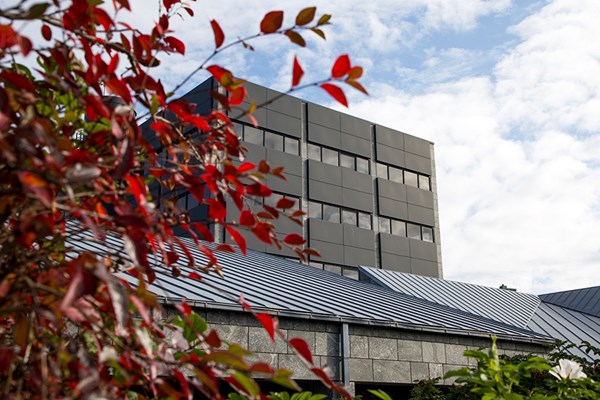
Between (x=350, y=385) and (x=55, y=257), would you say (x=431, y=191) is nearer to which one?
(x=350, y=385)

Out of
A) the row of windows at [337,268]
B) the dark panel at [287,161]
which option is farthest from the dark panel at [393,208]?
the dark panel at [287,161]

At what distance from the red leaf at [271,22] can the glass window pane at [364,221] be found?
3862 centimetres

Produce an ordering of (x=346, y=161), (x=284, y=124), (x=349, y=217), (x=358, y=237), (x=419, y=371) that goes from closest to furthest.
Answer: (x=419, y=371) → (x=284, y=124) → (x=358, y=237) → (x=349, y=217) → (x=346, y=161)

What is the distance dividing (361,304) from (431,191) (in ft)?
118

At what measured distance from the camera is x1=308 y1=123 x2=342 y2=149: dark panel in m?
40.2

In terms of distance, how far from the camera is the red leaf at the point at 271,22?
8.04 ft

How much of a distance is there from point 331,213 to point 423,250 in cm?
811

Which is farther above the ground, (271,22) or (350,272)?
(350,272)

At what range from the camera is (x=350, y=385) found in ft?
30.2

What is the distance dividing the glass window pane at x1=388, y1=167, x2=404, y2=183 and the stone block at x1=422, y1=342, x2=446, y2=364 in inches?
1342

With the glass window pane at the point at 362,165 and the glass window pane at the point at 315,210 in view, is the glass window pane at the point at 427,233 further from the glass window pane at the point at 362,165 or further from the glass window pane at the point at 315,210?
the glass window pane at the point at 315,210

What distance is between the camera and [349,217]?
40781 millimetres

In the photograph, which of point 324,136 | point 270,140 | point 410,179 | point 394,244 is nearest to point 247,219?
point 270,140

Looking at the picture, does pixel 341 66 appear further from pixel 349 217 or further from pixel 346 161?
pixel 346 161
